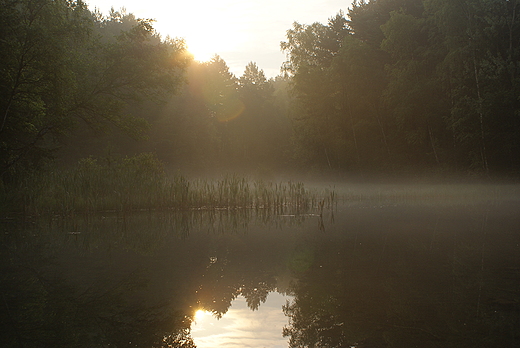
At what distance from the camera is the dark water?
2455mm

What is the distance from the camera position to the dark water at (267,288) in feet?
8.05

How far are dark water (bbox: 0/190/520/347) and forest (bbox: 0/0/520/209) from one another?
723 centimetres

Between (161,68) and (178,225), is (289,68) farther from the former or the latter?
(178,225)

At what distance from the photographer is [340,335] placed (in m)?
2.39

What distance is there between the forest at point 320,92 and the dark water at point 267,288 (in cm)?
723

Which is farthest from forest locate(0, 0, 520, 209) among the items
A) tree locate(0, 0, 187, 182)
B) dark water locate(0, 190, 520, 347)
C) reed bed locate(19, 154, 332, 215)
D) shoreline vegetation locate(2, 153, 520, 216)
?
dark water locate(0, 190, 520, 347)

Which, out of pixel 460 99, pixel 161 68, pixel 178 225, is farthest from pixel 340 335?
pixel 460 99

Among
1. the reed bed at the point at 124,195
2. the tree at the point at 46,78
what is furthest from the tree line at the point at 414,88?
the tree at the point at 46,78

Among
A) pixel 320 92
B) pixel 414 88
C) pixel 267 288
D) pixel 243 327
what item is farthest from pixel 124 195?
pixel 320 92

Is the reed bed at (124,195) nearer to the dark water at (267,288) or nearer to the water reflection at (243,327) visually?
the dark water at (267,288)

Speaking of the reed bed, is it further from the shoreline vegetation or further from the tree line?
the tree line

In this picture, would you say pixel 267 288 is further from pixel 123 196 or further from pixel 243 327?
pixel 123 196

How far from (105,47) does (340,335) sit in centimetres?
1901

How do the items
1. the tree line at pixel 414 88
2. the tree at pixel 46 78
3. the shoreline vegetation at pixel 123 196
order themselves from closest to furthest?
the shoreline vegetation at pixel 123 196 < the tree at pixel 46 78 < the tree line at pixel 414 88
